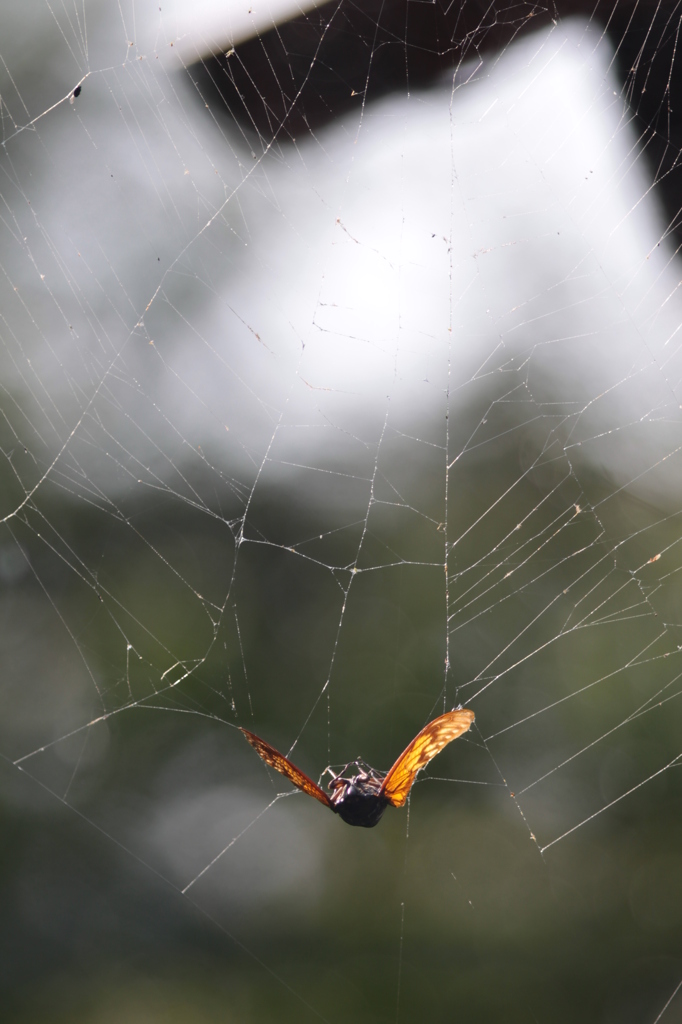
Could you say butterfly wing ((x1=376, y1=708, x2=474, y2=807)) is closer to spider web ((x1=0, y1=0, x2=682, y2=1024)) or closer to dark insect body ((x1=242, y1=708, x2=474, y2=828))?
dark insect body ((x1=242, y1=708, x2=474, y2=828))

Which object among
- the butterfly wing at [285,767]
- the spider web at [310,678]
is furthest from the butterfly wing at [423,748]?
the spider web at [310,678]

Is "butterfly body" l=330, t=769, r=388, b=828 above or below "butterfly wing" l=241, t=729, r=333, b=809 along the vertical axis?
below

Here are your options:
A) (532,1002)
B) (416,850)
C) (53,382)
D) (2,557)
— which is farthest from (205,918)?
(53,382)

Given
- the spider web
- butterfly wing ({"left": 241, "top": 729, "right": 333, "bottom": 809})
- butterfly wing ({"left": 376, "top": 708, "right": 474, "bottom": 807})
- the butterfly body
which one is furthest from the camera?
the spider web

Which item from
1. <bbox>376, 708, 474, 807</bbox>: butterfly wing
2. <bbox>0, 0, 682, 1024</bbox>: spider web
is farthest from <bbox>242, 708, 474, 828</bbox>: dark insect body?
<bbox>0, 0, 682, 1024</bbox>: spider web

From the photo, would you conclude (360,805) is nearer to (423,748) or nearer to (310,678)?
(423,748)

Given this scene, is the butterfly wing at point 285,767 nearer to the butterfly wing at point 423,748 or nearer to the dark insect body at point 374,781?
the dark insect body at point 374,781

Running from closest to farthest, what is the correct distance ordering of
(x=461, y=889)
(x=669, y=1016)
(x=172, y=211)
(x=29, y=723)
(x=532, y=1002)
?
1. (x=172, y=211)
2. (x=669, y=1016)
3. (x=532, y=1002)
4. (x=461, y=889)
5. (x=29, y=723)

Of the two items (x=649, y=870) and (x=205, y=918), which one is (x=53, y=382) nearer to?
(x=205, y=918)
